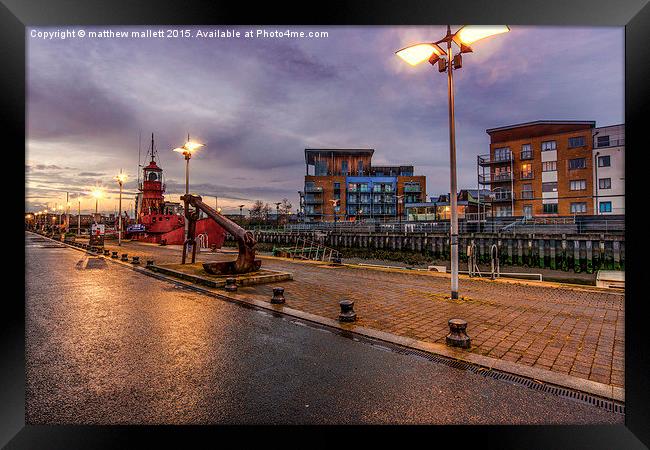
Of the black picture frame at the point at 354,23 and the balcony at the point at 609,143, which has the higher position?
the balcony at the point at 609,143

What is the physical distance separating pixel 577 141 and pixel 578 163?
2940mm

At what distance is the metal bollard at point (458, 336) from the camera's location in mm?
4695

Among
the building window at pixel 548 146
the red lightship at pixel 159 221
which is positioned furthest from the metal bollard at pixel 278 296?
the building window at pixel 548 146

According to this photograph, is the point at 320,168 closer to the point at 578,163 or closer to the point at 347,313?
the point at 578,163

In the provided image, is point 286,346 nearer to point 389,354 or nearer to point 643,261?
point 389,354

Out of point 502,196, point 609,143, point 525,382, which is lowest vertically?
point 525,382

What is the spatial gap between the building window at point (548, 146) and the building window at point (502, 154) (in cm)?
413

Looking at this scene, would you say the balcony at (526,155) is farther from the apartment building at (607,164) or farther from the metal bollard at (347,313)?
the metal bollard at (347,313)

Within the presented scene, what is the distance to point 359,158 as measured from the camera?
257 ft

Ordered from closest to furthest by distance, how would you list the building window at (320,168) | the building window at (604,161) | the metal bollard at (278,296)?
1. the metal bollard at (278,296)
2. the building window at (604,161)
3. the building window at (320,168)

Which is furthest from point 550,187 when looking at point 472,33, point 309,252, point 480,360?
point 480,360

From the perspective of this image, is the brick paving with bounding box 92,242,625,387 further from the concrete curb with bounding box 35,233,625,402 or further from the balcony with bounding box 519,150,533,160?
the balcony with bounding box 519,150,533,160

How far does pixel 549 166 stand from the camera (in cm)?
4153

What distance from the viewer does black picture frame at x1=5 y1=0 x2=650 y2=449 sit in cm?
336
